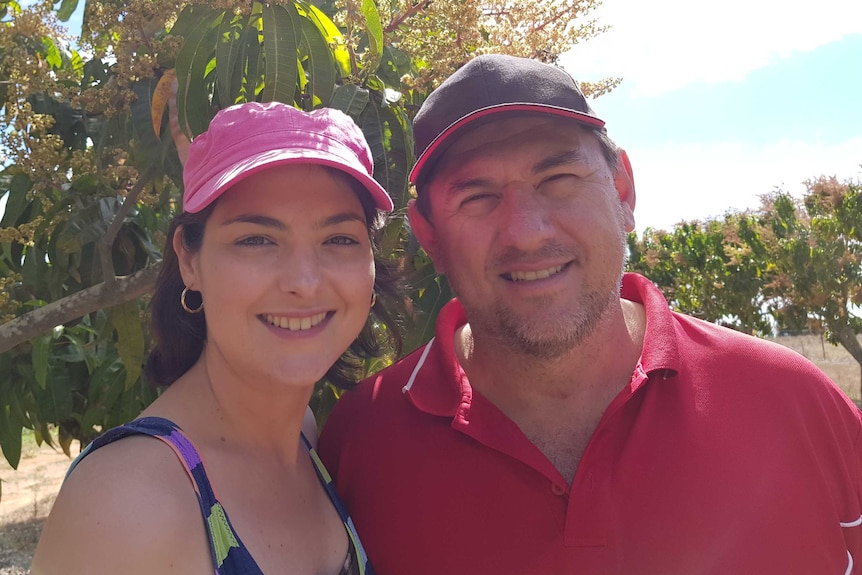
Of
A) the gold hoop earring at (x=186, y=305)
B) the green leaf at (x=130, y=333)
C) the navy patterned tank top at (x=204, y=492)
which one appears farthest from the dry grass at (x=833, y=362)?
the navy patterned tank top at (x=204, y=492)

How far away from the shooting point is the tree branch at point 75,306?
86.9 inches

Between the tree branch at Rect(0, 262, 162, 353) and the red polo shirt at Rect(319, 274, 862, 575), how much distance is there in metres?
0.82

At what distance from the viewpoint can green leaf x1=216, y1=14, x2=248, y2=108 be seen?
1849 mm

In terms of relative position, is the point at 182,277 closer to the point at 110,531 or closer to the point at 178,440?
the point at 178,440

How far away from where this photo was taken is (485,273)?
1.98m

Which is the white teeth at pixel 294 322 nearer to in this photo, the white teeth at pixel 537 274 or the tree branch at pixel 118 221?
the white teeth at pixel 537 274

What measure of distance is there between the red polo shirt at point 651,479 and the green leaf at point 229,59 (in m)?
0.89

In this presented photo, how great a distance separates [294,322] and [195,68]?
73 cm

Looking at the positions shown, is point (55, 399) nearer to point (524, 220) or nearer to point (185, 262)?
point (185, 262)

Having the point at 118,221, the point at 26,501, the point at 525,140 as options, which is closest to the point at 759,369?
the point at 525,140

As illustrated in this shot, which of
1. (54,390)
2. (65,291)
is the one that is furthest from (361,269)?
(54,390)

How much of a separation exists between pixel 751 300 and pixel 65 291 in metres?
15.4

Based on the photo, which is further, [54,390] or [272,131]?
[54,390]

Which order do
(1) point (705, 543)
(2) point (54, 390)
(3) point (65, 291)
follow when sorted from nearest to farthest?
(1) point (705, 543) → (3) point (65, 291) → (2) point (54, 390)
